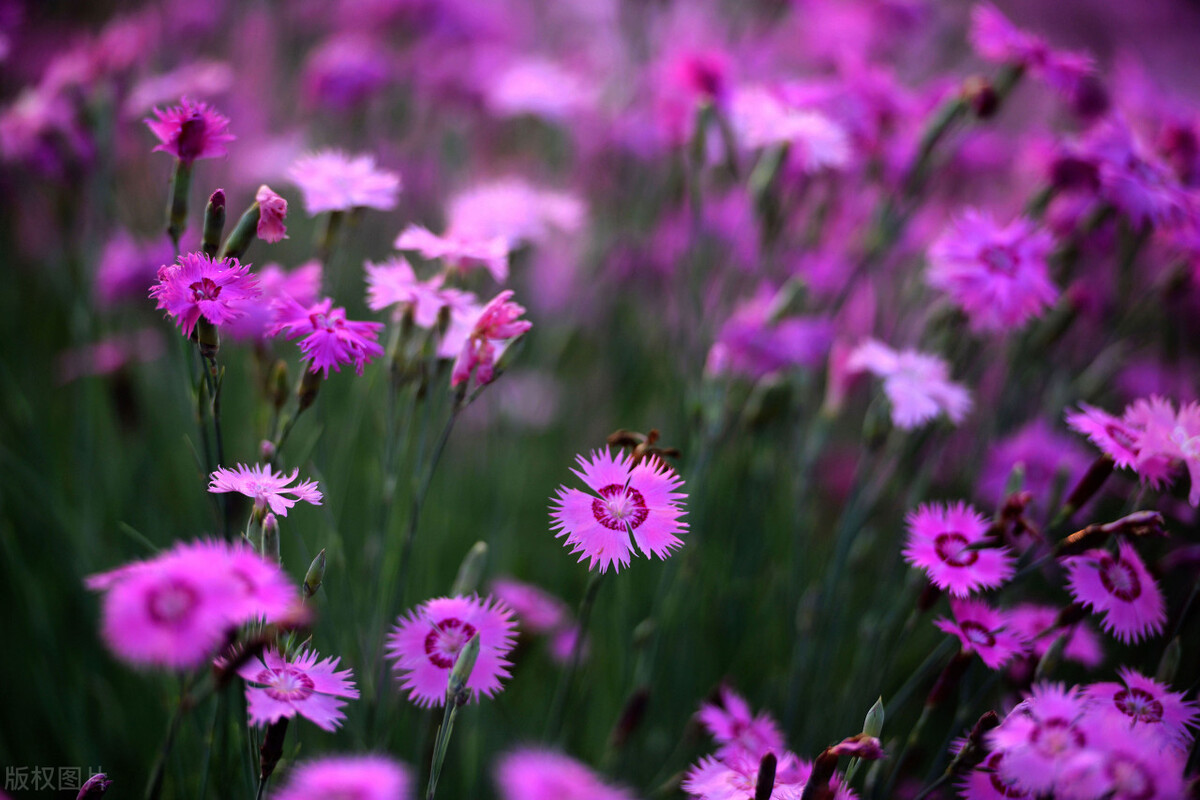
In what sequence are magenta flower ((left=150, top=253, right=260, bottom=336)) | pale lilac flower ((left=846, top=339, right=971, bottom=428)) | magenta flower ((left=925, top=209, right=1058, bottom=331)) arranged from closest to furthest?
magenta flower ((left=150, top=253, right=260, bottom=336))
pale lilac flower ((left=846, top=339, right=971, bottom=428))
magenta flower ((left=925, top=209, right=1058, bottom=331))

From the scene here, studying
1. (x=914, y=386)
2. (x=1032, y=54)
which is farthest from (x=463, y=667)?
(x=1032, y=54)

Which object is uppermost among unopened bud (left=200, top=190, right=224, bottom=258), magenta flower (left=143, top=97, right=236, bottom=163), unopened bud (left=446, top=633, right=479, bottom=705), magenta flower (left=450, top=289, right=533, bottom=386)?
magenta flower (left=143, top=97, right=236, bottom=163)

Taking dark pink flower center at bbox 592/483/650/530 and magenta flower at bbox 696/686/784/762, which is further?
magenta flower at bbox 696/686/784/762

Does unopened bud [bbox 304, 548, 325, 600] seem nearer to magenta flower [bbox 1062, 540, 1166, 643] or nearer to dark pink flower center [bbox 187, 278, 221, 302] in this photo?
dark pink flower center [bbox 187, 278, 221, 302]

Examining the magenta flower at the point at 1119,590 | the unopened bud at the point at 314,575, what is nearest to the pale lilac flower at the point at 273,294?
the unopened bud at the point at 314,575

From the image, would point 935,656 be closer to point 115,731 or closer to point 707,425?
point 707,425

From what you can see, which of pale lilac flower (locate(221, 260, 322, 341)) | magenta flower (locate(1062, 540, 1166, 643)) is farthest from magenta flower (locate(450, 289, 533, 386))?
magenta flower (locate(1062, 540, 1166, 643))

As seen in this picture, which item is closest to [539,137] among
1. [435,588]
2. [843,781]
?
[435,588]
